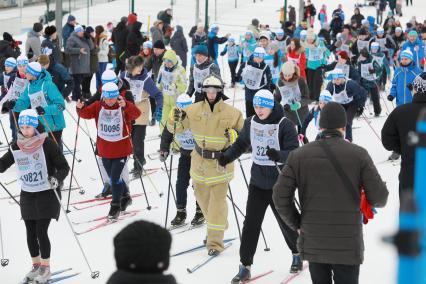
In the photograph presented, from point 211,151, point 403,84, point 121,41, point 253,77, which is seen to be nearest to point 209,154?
point 211,151

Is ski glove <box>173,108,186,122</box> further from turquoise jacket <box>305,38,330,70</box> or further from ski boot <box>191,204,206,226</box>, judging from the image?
turquoise jacket <box>305,38,330,70</box>

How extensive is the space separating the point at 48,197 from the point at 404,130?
113 inches

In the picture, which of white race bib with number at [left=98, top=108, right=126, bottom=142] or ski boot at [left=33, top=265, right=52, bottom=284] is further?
white race bib with number at [left=98, top=108, right=126, bottom=142]

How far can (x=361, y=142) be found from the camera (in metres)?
13.8

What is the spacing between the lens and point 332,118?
473cm

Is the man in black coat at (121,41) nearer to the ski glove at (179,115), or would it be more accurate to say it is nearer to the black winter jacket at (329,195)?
the ski glove at (179,115)

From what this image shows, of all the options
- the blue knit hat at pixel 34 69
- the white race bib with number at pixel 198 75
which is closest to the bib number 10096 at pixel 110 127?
the blue knit hat at pixel 34 69

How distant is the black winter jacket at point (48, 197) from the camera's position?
6.66 m

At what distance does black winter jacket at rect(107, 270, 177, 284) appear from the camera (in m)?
2.49

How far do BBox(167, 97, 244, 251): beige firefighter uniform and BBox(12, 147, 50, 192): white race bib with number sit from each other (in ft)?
4.77

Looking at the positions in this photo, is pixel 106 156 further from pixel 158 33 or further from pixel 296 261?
pixel 158 33

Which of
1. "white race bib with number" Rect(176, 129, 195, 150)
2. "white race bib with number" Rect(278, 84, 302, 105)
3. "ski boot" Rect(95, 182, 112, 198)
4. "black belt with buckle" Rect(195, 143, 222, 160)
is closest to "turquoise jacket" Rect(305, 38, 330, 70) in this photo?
"white race bib with number" Rect(278, 84, 302, 105)

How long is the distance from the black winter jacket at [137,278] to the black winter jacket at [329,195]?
2.23 m

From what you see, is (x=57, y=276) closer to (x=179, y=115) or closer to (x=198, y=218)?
Answer: (x=179, y=115)
